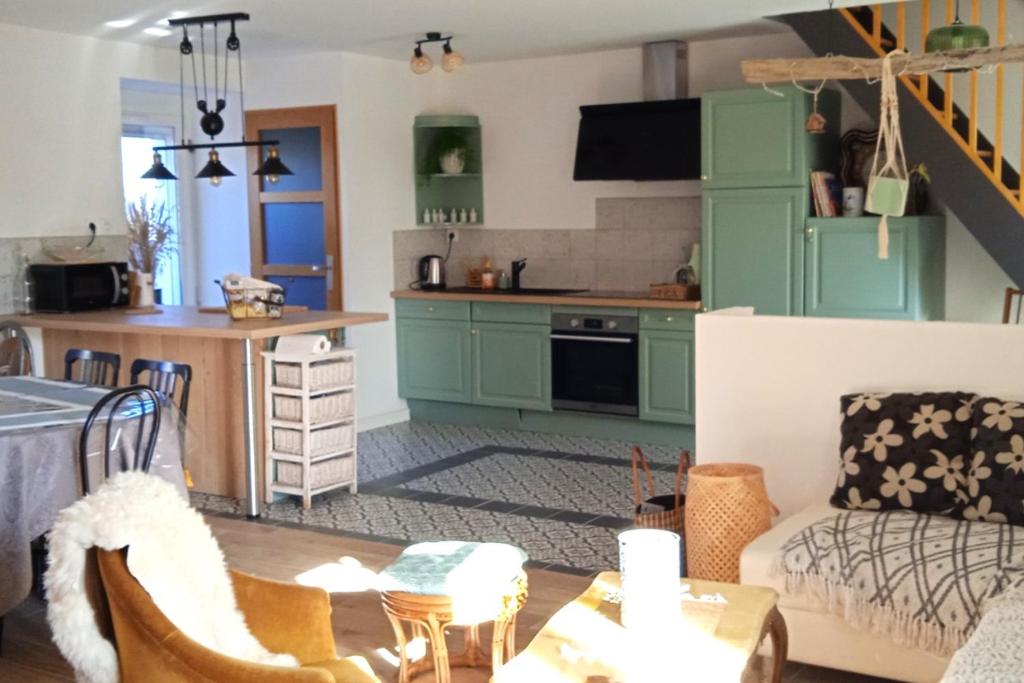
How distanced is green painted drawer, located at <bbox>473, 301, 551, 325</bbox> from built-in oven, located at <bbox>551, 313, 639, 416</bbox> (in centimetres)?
9

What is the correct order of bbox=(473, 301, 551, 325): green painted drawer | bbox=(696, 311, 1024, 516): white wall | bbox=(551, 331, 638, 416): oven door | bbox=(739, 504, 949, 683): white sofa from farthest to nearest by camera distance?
1. bbox=(473, 301, 551, 325): green painted drawer
2. bbox=(551, 331, 638, 416): oven door
3. bbox=(696, 311, 1024, 516): white wall
4. bbox=(739, 504, 949, 683): white sofa

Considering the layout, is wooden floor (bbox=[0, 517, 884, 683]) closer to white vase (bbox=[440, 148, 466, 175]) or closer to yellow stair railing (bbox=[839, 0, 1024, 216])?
yellow stair railing (bbox=[839, 0, 1024, 216])

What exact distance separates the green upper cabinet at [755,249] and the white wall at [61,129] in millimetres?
3645

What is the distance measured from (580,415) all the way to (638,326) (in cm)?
80

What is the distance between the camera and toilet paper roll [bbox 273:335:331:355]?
5.87 metres

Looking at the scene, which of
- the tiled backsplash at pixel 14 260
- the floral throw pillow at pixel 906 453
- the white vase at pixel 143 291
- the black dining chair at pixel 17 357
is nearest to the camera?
the floral throw pillow at pixel 906 453

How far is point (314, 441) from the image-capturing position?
5.97 m

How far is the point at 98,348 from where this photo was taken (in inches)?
261

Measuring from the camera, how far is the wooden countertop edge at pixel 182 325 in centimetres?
570

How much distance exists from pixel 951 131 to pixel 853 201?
760mm

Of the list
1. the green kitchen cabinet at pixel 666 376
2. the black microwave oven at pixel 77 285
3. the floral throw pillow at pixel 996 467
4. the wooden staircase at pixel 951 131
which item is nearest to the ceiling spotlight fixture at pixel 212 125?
the black microwave oven at pixel 77 285

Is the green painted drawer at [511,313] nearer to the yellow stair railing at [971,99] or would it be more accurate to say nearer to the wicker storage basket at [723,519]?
the yellow stair railing at [971,99]

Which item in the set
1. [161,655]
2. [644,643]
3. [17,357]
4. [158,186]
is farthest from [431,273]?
[161,655]

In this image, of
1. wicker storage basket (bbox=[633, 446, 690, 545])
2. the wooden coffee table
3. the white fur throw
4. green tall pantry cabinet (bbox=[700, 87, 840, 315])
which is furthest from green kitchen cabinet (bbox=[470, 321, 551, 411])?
the white fur throw
